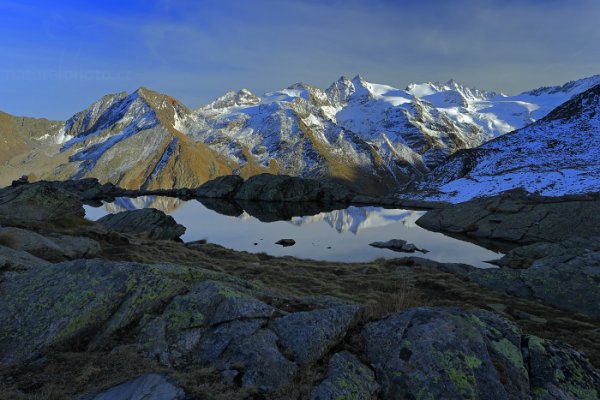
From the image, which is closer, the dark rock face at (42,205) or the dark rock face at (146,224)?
the dark rock face at (42,205)

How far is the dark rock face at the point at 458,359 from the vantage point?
9727 millimetres

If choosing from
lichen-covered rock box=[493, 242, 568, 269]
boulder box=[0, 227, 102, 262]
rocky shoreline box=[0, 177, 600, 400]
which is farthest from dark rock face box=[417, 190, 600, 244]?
boulder box=[0, 227, 102, 262]

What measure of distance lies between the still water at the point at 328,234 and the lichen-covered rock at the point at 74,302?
35652mm

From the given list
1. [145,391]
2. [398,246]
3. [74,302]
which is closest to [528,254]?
[398,246]

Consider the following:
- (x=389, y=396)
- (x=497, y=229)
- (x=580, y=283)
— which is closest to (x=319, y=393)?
(x=389, y=396)

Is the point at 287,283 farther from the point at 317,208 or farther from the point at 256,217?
the point at 317,208

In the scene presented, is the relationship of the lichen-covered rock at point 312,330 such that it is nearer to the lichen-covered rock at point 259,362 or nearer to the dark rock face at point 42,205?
the lichen-covered rock at point 259,362

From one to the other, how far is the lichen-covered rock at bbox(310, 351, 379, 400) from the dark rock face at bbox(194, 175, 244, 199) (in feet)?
403

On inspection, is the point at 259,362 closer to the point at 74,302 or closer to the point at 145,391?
the point at 145,391

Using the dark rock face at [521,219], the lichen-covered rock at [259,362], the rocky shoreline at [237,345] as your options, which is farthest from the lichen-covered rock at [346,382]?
the dark rock face at [521,219]

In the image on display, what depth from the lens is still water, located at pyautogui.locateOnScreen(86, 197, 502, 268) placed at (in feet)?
171

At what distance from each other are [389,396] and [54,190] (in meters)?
43.0

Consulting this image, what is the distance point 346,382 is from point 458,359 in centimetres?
314

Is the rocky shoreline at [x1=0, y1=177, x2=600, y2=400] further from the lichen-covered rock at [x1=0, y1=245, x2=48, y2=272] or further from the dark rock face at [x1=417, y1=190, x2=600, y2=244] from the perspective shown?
the dark rock face at [x1=417, y1=190, x2=600, y2=244]
